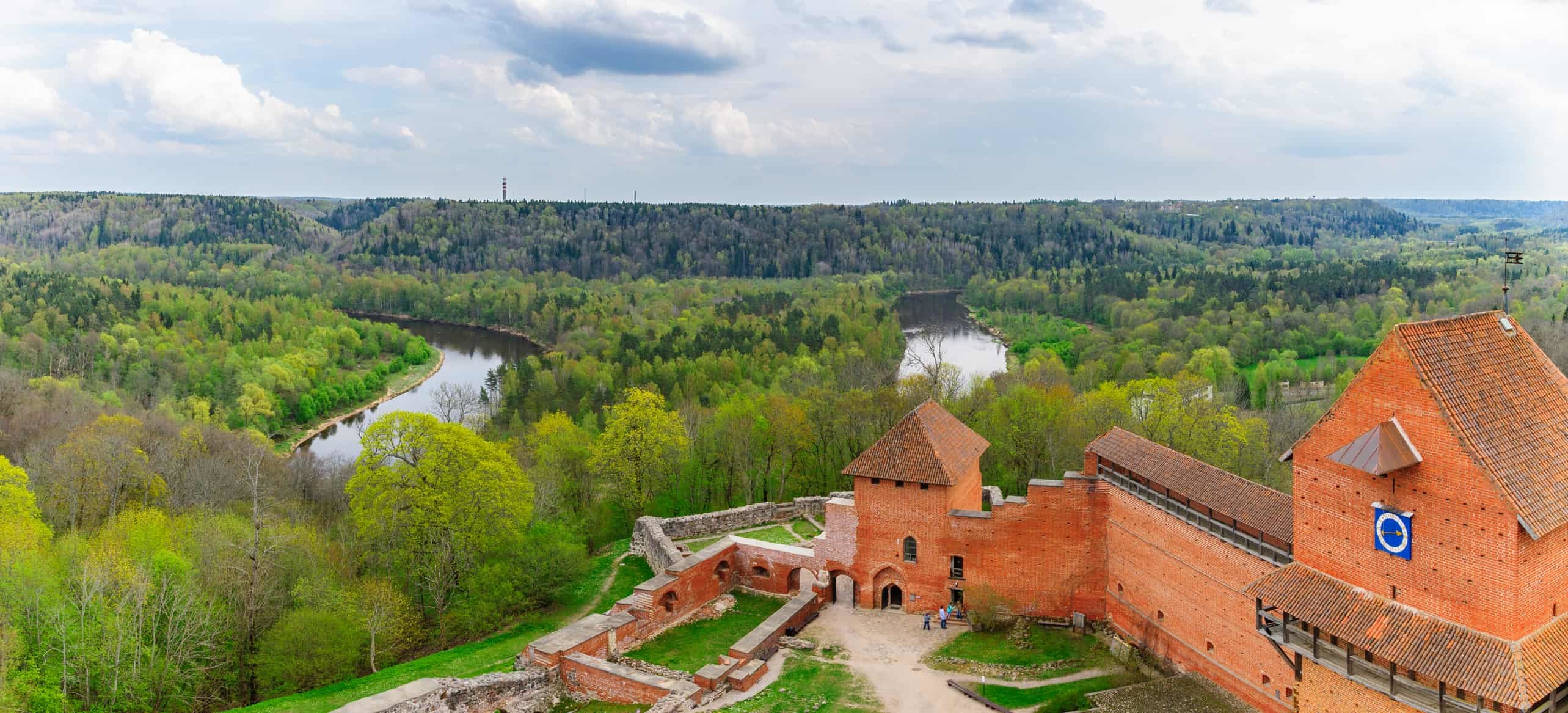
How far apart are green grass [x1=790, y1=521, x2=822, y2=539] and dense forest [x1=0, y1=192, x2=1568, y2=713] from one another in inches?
309

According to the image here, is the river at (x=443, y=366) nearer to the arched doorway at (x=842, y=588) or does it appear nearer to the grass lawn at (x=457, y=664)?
the grass lawn at (x=457, y=664)

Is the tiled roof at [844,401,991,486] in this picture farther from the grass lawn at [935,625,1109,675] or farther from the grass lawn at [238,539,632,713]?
the grass lawn at [238,539,632,713]

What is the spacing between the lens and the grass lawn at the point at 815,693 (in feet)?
79.6

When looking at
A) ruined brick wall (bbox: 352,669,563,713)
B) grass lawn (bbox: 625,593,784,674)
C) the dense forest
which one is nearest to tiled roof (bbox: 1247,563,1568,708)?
grass lawn (bbox: 625,593,784,674)

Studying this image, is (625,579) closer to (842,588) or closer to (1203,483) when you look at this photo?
(842,588)

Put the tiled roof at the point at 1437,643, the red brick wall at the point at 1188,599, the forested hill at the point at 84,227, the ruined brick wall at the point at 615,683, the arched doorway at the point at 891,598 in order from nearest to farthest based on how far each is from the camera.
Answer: the tiled roof at the point at 1437,643, the red brick wall at the point at 1188,599, the ruined brick wall at the point at 615,683, the arched doorway at the point at 891,598, the forested hill at the point at 84,227

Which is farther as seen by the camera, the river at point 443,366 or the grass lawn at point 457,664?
the river at point 443,366

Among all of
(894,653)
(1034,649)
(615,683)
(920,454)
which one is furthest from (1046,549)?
(615,683)

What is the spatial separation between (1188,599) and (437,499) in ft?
76.9

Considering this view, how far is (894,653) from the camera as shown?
27.7 m

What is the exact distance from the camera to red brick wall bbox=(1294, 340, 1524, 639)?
1507cm

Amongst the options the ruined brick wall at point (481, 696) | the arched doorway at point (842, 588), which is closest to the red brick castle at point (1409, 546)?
the arched doorway at point (842, 588)

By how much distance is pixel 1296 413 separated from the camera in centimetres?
5122

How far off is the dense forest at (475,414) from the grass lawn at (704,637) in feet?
18.5
